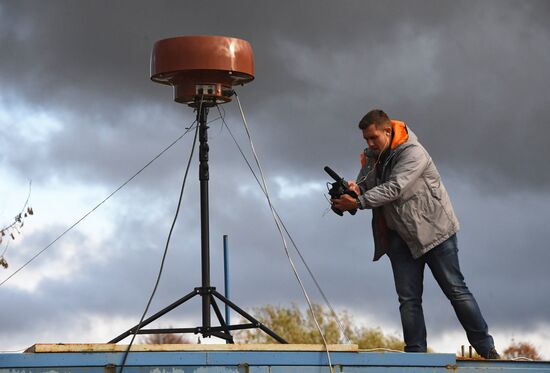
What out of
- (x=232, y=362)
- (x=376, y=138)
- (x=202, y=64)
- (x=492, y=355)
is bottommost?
(x=232, y=362)

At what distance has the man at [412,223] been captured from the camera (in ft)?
25.5

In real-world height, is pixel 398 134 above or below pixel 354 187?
above

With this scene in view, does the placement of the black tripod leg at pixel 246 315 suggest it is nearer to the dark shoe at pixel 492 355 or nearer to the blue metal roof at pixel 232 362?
the blue metal roof at pixel 232 362

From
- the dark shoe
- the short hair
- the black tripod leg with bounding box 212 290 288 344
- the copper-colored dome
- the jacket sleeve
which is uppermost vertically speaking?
the copper-colored dome

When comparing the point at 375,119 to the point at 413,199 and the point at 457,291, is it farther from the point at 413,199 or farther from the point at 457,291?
the point at 457,291

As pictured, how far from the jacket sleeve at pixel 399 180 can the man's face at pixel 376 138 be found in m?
0.15

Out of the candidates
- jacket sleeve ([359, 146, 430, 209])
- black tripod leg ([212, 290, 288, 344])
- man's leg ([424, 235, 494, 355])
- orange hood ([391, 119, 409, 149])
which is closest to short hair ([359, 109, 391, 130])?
orange hood ([391, 119, 409, 149])

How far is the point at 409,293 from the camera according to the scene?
26.2 feet

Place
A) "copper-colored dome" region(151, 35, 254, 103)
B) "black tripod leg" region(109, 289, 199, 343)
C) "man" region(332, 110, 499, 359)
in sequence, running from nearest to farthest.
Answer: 1. "black tripod leg" region(109, 289, 199, 343)
2. "man" region(332, 110, 499, 359)
3. "copper-colored dome" region(151, 35, 254, 103)

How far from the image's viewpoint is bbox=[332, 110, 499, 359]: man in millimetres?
7781

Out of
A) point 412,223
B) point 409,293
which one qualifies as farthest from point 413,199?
point 409,293

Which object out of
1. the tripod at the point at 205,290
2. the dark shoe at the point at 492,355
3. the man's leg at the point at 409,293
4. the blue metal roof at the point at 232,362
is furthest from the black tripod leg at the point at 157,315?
the dark shoe at the point at 492,355

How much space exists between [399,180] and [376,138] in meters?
0.34

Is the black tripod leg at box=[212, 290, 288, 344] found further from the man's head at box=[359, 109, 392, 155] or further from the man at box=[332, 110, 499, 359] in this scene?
the man's head at box=[359, 109, 392, 155]
